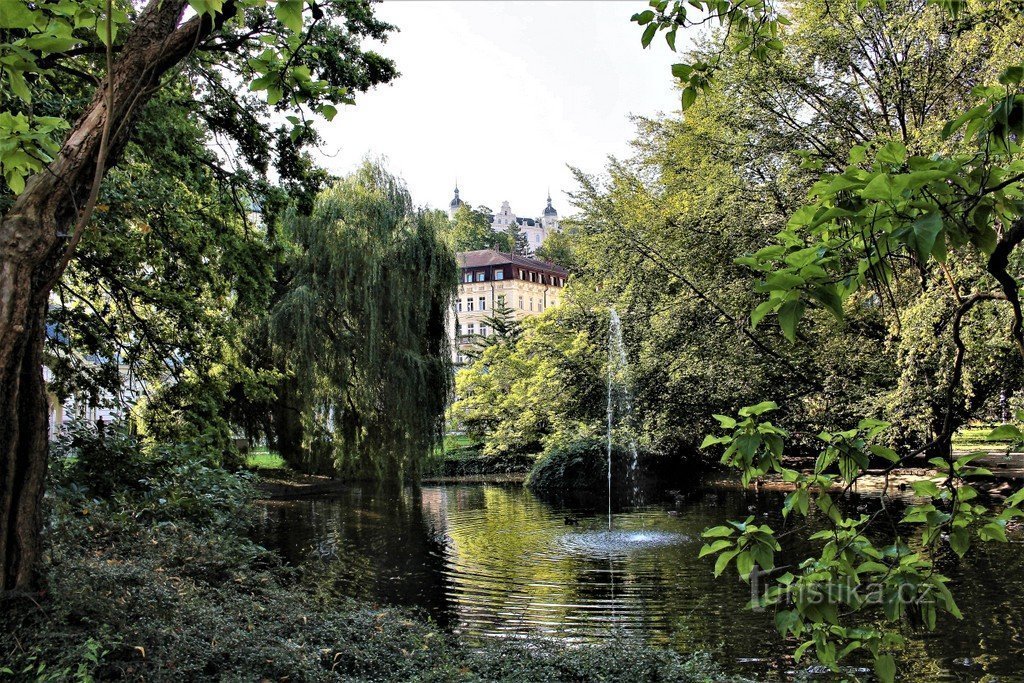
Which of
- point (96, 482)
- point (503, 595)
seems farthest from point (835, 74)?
point (96, 482)

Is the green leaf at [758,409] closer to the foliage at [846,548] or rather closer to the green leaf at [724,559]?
the foliage at [846,548]

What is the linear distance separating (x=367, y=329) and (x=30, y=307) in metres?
15.2

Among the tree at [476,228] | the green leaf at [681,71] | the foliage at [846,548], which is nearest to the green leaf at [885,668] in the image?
the foliage at [846,548]

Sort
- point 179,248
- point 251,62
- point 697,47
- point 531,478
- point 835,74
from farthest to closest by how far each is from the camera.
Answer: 1. point 531,478
2. point 697,47
3. point 835,74
4. point 179,248
5. point 251,62

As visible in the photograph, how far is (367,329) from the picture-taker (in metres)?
20.2

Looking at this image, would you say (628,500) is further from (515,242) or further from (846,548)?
(515,242)

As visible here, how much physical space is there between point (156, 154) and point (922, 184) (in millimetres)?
9881

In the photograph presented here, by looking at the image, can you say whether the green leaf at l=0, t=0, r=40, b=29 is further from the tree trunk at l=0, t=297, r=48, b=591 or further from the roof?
the roof

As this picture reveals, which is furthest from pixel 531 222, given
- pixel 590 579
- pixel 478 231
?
pixel 590 579

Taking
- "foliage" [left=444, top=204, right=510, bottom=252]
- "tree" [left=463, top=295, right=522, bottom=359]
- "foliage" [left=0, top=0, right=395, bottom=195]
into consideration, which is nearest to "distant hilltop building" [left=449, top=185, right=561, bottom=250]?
"foliage" [left=444, top=204, right=510, bottom=252]

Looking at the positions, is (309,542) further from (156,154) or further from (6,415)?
(6,415)

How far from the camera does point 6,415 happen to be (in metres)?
5.00

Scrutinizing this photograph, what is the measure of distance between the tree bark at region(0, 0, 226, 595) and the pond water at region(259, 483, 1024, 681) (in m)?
3.84

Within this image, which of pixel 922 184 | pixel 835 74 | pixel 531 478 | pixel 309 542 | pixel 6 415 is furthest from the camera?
pixel 531 478
